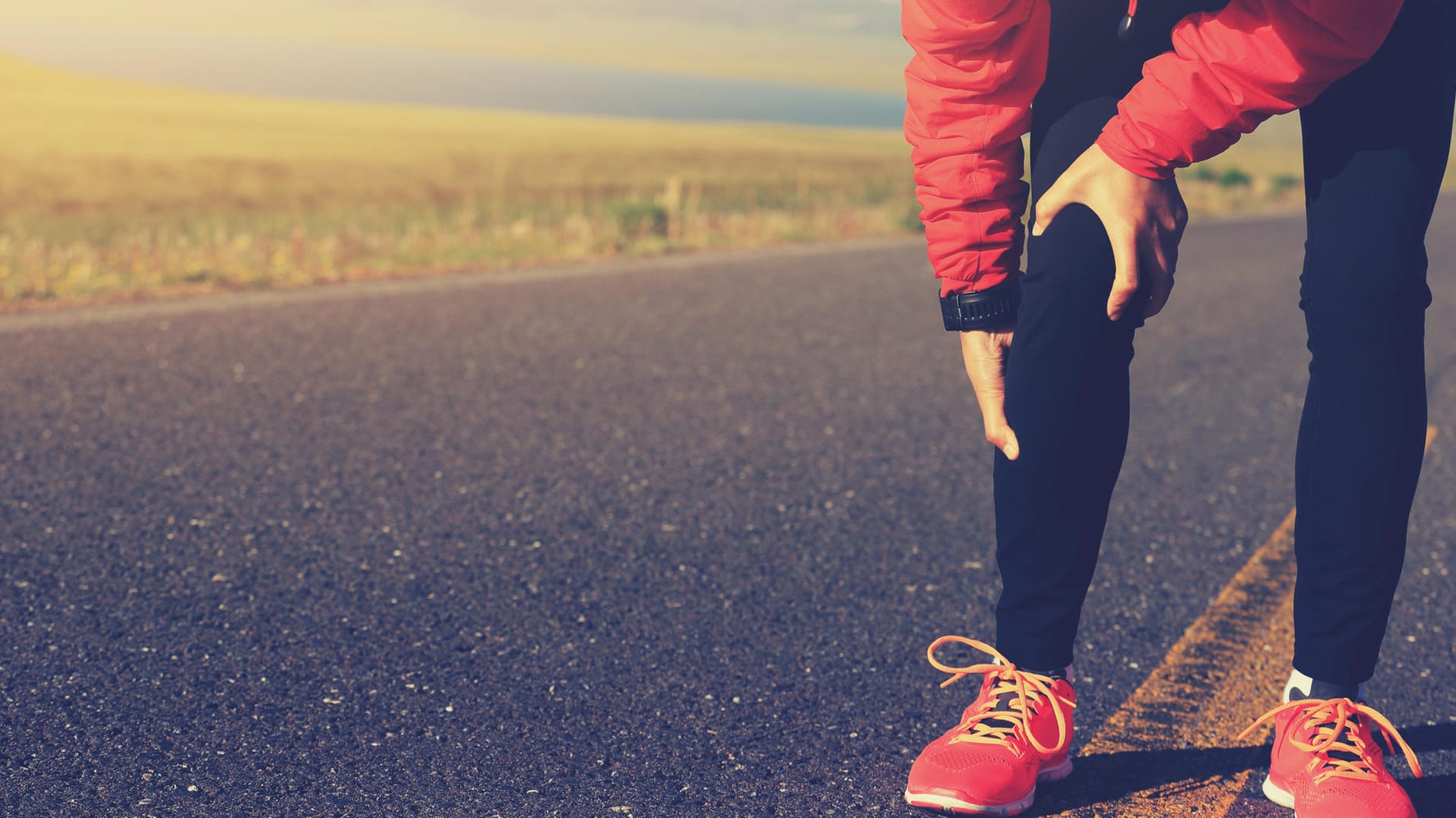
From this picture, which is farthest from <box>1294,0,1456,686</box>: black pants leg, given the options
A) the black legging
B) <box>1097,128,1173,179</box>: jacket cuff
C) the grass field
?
the grass field

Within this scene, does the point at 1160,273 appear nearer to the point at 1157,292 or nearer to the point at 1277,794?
the point at 1157,292

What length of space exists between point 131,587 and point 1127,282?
206cm

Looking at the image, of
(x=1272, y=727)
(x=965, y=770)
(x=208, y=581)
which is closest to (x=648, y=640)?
(x=965, y=770)

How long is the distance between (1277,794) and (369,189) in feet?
90.2

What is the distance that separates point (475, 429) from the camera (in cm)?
375

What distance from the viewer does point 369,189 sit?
27188 millimetres

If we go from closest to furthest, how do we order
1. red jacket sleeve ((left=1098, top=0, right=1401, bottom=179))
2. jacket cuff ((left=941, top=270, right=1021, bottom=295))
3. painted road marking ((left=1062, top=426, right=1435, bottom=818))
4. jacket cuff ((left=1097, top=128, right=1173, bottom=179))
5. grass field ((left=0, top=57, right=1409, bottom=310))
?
red jacket sleeve ((left=1098, top=0, right=1401, bottom=179))
jacket cuff ((left=1097, top=128, right=1173, bottom=179))
jacket cuff ((left=941, top=270, right=1021, bottom=295))
painted road marking ((left=1062, top=426, right=1435, bottom=818))
grass field ((left=0, top=57, right=1409, bottom=310))

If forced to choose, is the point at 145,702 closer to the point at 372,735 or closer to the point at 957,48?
the point at 372,735

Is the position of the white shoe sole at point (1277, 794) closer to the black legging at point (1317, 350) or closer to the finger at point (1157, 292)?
the black legging at point (1317, 350)

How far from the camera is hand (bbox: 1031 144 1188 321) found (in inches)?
61.9

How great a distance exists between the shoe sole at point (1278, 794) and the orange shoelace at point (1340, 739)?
0.08 m

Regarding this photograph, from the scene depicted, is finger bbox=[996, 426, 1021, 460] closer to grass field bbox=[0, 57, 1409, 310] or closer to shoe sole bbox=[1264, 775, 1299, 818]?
shoe sole bbox=[1264, 775, 1299, 818]

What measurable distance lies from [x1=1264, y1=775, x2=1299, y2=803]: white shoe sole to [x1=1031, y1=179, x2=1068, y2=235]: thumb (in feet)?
2.98

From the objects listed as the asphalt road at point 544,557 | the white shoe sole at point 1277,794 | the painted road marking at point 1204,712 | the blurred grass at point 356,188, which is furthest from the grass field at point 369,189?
the white shoe sole at point 1277,794
